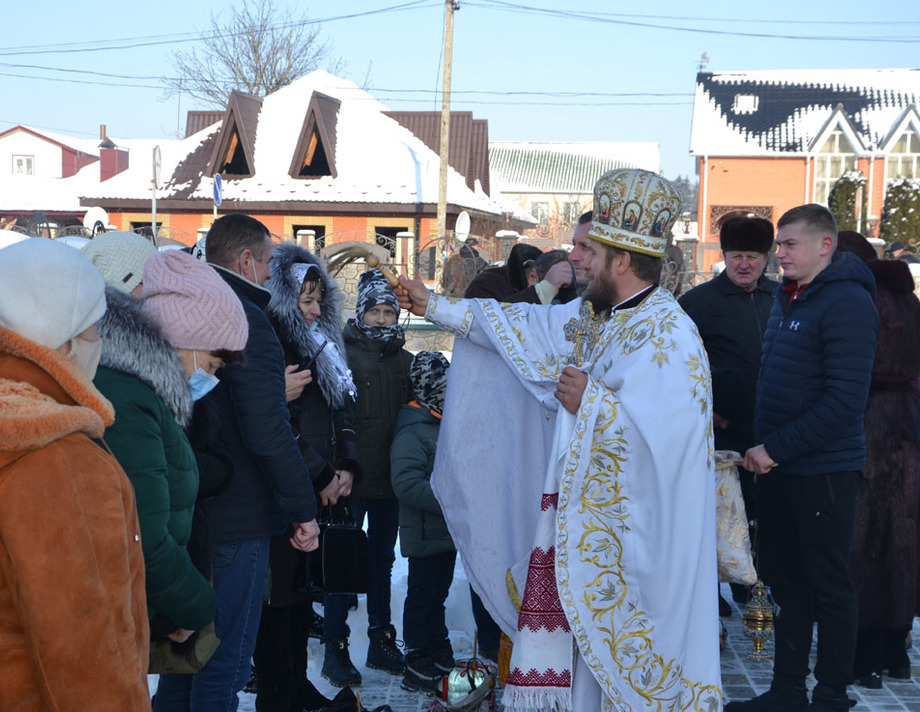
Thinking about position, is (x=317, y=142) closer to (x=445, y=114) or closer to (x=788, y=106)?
(x=445, y=114)

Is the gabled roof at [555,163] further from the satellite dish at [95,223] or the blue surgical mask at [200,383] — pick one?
the blue surgical mask at [200,383]

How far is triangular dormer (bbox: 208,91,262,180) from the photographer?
27.9m

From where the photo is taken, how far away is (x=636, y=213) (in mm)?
3285

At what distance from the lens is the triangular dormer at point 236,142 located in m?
27.9

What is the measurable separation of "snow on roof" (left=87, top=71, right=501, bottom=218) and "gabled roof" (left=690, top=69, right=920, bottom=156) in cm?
1275

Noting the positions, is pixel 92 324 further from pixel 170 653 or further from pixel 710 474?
pixel 710 474

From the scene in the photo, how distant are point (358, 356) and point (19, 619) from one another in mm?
3060

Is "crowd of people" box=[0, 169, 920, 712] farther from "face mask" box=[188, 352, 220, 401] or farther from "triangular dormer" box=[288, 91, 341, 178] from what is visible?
"triangular dormer" box=[288, 91, 341, 178]


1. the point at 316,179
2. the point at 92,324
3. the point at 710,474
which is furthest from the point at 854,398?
the point at 316,179

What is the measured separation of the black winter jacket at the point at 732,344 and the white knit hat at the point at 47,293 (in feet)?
12.9

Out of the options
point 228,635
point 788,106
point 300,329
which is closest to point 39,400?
Result: point 228,635

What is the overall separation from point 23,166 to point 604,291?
6135cm

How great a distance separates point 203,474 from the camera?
9.84 ft

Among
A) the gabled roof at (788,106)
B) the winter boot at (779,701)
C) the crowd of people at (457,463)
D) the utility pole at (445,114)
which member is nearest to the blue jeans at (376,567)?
the crowd of people at (457,463)
